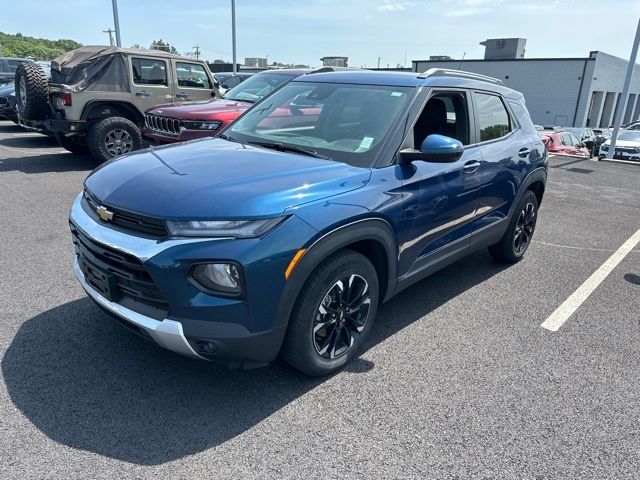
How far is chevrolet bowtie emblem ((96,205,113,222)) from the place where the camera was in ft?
8.84

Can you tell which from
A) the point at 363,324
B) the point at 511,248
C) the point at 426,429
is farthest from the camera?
the point at 511,248

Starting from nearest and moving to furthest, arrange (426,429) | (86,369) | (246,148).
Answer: (426,429) < (86,369) < (246,148)

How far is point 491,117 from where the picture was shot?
14.6 feet

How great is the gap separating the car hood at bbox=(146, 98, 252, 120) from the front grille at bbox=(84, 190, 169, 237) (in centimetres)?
500

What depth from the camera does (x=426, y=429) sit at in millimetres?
2668

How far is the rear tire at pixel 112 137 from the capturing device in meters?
8.69

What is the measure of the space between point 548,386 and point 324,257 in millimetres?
1695

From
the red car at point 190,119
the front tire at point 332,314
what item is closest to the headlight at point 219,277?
the front tire at point 332,314

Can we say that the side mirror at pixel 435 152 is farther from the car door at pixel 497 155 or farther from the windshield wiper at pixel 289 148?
the car door at pixel 497 155

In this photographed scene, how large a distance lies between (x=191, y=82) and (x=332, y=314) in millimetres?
8429

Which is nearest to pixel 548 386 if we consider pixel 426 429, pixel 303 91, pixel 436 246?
pixel 426 429

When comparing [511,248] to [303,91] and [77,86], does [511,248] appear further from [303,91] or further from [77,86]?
[77,86]

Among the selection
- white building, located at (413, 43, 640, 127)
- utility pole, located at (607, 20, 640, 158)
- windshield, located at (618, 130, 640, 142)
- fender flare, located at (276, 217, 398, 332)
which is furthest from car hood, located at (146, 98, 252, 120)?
white building, located at (413, 43, 640, 127)

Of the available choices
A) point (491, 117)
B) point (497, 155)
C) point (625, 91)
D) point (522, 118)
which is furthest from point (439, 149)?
point (625, 91)
